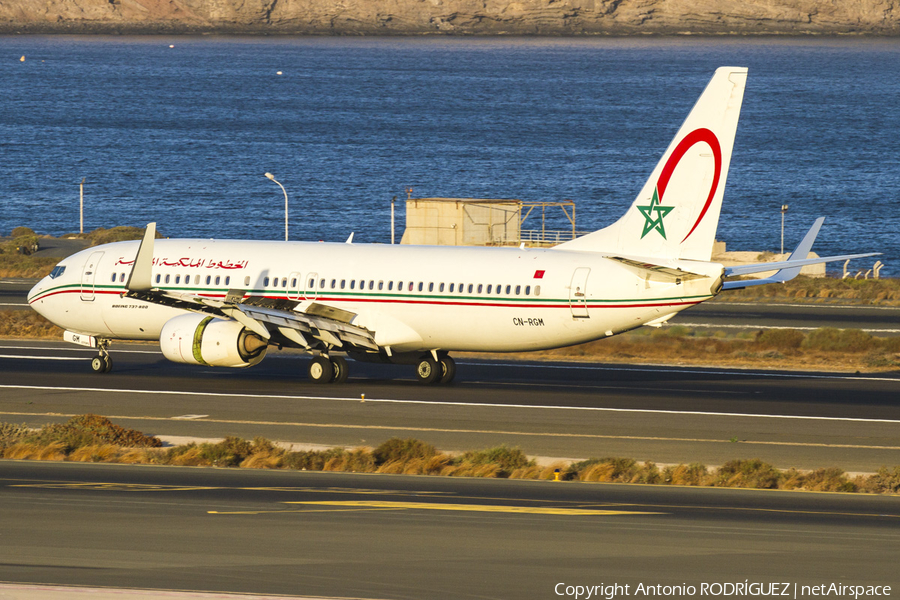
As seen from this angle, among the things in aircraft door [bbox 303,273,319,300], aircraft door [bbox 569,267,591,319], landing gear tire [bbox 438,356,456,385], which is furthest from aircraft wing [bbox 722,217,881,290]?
aircraft door [bbox 303,273,319,300]

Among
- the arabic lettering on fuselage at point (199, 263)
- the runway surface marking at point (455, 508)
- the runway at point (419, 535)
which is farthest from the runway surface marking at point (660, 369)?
the runway surface marking at point (455, 508)

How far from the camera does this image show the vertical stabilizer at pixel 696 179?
3341 centimetres

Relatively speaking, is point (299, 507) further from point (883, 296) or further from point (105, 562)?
point (883, 296)

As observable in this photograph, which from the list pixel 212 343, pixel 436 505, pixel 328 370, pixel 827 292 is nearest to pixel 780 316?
pixel 827 292

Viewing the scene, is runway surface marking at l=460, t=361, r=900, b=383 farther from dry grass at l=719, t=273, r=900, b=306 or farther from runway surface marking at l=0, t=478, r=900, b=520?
dry grass at l=719, t=273, r=900, b=306

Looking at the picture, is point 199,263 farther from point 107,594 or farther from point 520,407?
point 107,594

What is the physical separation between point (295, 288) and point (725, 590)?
79.2 feet

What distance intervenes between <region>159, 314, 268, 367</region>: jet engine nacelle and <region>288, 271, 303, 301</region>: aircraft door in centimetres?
175

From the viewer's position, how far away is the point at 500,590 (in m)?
15.7

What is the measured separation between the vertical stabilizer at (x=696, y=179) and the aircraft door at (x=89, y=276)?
57.8 ft

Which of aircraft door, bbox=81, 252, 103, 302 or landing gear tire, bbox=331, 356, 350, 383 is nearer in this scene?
landing gear tire, bbox=331, 356, 350, 383


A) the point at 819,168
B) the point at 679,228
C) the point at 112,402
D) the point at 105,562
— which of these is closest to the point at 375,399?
the point at 112,402

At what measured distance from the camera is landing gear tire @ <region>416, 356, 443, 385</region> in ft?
126

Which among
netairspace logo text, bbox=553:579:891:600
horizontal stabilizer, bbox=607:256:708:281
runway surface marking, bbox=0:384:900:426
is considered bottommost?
netairspace logo text, bbox=553:579:891:600
